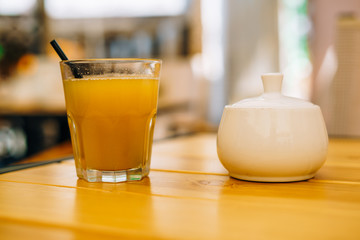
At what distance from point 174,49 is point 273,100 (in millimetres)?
3829

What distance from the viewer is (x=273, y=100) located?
571 mm

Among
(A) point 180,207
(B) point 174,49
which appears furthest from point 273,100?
(B) point 174,49

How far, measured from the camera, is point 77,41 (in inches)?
188

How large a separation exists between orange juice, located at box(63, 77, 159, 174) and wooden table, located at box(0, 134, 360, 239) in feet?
0.15

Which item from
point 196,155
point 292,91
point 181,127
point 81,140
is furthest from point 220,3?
point 81,140

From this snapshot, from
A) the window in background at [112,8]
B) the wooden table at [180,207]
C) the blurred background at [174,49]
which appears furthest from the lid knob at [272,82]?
the window in background at [112,8]

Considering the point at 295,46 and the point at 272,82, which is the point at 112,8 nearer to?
the point at 295,46

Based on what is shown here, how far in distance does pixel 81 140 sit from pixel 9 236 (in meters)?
0.26

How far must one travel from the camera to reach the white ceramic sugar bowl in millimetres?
550

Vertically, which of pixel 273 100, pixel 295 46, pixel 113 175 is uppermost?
pixel 295 46

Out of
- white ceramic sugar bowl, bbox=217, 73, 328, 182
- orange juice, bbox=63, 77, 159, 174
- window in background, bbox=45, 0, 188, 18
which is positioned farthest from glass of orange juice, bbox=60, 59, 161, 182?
window in background, bbox=45, 0, 188, 18

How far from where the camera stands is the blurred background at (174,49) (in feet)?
10.9

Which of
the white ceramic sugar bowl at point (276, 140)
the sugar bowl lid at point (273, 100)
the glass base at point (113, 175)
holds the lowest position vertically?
the glass base at point (113, 175)

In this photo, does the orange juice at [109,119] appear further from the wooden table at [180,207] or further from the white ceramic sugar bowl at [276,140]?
the white ceramic sugar bowl at [276,140]
